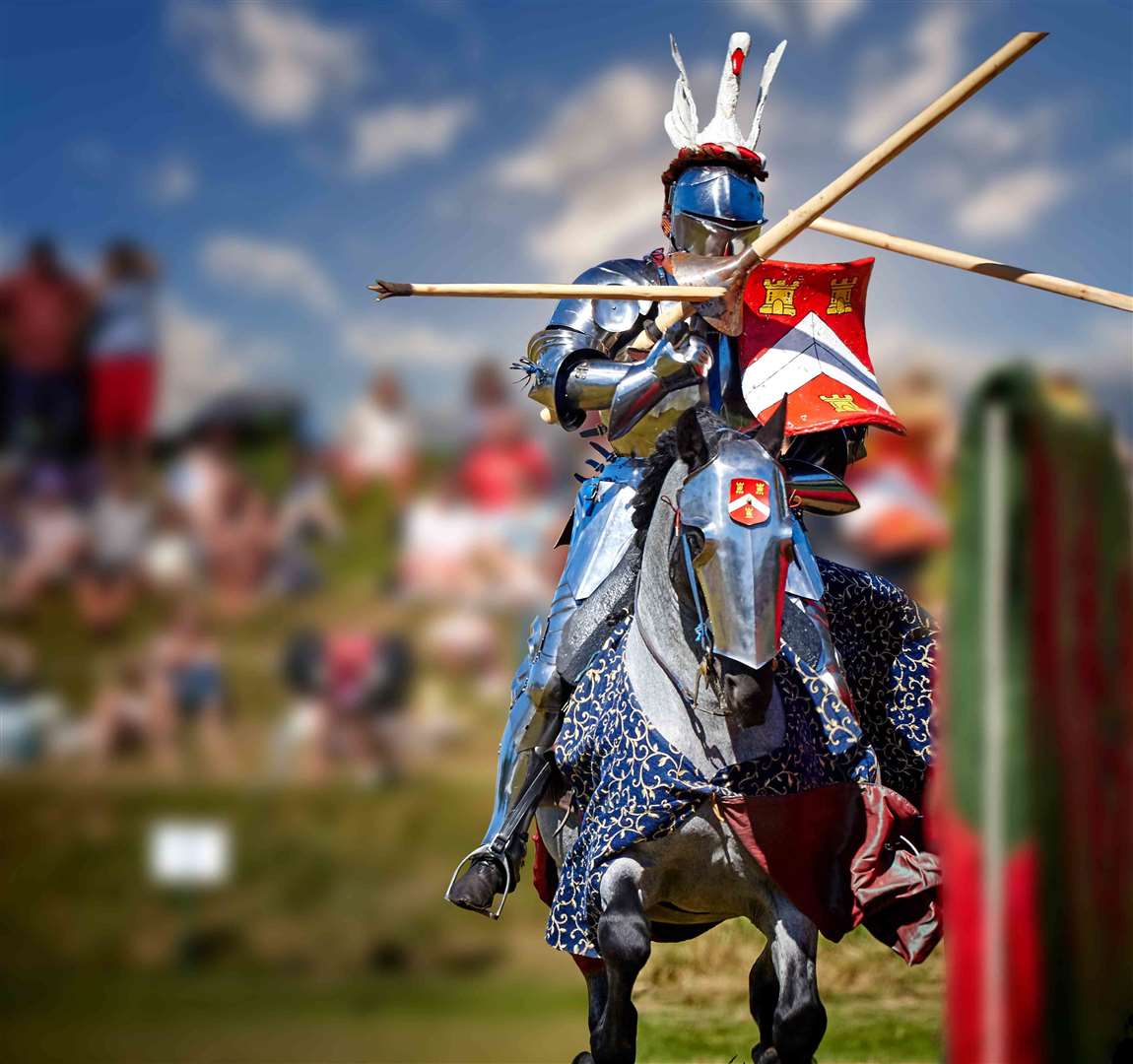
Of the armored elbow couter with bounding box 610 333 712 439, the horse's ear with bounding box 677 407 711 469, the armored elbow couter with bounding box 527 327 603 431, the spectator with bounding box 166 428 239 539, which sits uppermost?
the spectator with bounding box 166 428 239 539

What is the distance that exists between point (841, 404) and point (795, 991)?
2305 mm

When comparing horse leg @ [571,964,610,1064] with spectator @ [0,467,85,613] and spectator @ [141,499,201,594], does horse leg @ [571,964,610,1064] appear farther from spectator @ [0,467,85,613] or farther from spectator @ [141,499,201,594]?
spectator @ [0,467,85,613]

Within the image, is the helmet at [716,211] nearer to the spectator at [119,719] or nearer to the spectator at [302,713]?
the spectator at [302,713]

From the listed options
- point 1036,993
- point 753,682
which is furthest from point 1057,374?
point 753,682

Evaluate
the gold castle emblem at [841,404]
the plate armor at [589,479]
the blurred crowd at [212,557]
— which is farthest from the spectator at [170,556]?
the gold castle emblem at [841,404]

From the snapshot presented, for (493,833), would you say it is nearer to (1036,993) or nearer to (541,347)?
(541,347)

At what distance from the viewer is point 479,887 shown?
5.94 m

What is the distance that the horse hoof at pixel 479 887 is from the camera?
5.92 m

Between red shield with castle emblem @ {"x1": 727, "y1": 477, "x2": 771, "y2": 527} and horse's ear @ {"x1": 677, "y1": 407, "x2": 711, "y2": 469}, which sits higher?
horse's ear @ {"x1": 677, "y1": 407, "x2": 711, "y2": 469}

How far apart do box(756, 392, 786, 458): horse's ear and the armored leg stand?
3.43 ft

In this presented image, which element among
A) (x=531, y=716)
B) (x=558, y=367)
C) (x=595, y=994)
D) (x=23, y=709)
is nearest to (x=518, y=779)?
(x=531, y=716)

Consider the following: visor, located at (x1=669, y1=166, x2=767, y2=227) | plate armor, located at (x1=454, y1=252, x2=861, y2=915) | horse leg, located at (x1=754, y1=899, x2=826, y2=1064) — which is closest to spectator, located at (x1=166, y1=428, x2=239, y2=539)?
plate armor, located at (x1=454, y1=252, x2=861, y2=915)

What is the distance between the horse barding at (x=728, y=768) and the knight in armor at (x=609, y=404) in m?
0.27

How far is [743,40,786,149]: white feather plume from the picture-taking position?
239 inches
